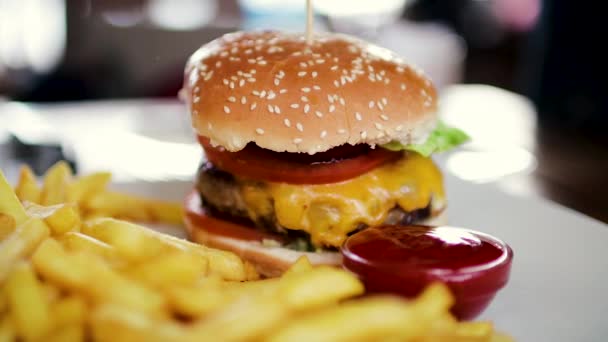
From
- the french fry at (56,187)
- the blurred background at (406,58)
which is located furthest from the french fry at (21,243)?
the blurred background at (406,58)

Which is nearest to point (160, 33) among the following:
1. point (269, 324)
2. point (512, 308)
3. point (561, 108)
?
point (561, 108)

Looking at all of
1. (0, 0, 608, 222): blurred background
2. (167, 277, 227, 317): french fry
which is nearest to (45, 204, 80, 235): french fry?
(167, 277, 227, 317): french fry

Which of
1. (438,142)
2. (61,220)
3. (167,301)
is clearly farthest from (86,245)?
(438,142)

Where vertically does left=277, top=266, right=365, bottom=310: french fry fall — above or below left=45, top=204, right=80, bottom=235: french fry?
above

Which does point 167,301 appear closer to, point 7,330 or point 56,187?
point 7,330

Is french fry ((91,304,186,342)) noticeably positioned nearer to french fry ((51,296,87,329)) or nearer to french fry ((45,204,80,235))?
french fry ((51,296,87,329))

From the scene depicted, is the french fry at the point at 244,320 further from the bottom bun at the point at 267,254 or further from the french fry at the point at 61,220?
the bottom bun at the point at 267,254
